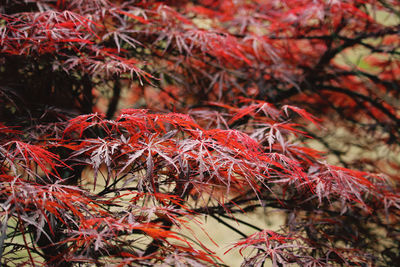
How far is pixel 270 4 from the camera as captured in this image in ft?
7.50

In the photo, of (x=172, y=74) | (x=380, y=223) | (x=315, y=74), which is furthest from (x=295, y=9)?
(x=380, y=223)

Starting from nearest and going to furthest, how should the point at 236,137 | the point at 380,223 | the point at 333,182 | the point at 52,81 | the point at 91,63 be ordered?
the point at 236,137
the point at 333,182
the point at 91,63
the point at 52,81
the point at 380,223

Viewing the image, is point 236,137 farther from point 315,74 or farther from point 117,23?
point 315,74

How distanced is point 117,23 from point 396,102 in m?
1.86

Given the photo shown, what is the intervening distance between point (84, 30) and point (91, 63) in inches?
8.3

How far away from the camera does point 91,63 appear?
5.00 ft

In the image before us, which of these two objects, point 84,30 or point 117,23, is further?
point 117,23

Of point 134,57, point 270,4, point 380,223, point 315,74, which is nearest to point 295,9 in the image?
point 270,4

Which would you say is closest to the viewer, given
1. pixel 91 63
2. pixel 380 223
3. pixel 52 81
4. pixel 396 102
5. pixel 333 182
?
pixel 333 182

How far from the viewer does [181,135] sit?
1.89 metres

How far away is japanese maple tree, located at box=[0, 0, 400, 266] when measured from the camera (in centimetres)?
103

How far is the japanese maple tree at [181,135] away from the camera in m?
1.03

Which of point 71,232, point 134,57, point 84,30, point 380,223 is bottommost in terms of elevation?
point 380,223

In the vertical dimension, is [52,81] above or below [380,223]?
above
